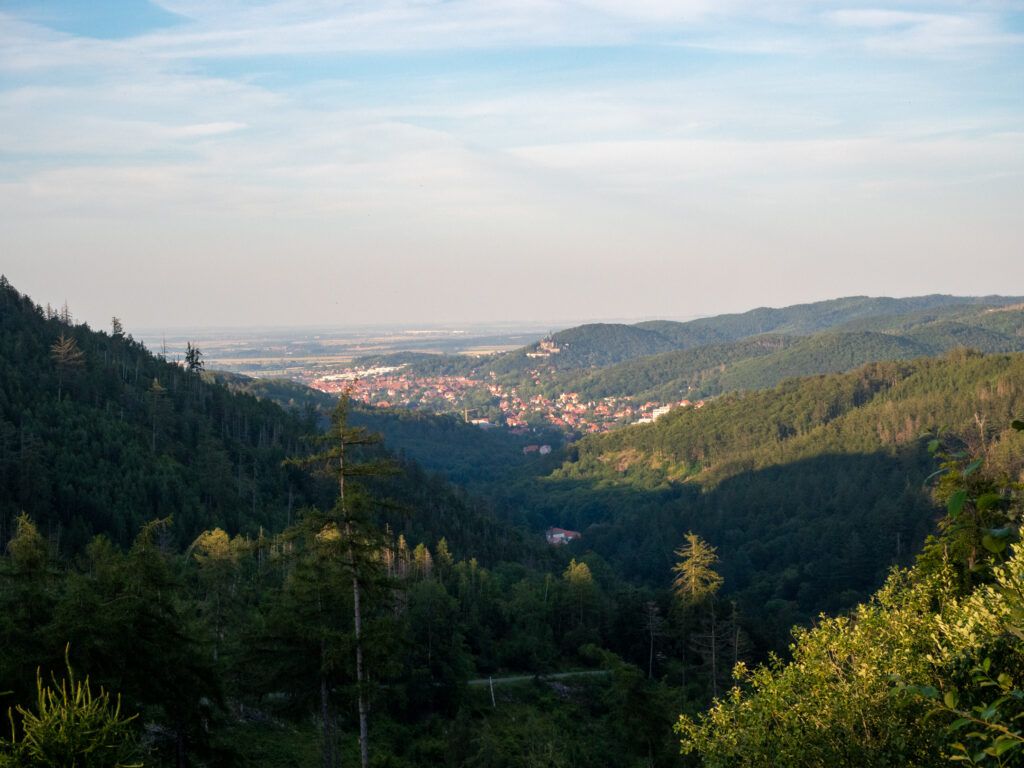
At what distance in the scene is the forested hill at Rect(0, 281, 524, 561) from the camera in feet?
199

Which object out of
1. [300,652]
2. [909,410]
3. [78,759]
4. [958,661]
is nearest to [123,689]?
→ [300,652]

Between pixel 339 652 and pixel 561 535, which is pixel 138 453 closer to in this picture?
pixel 339 652

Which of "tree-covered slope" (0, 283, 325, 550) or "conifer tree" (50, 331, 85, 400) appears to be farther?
"conifer tree" (50, 331, 85, 400)

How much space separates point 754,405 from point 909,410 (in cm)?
Answer: 3496

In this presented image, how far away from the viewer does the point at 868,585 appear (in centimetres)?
8931

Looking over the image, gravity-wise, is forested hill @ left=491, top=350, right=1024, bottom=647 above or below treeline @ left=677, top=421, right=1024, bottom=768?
below

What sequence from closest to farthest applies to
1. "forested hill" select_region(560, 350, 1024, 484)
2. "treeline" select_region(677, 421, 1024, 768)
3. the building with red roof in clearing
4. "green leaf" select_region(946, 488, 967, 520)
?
"green leaf" select_region(946, 488, 967, 520)
"treeline" select_region(677, 421, 1024, 768)
the building with red roof in clearing
"forested hill" select_region(560, 350, 1024, 484)

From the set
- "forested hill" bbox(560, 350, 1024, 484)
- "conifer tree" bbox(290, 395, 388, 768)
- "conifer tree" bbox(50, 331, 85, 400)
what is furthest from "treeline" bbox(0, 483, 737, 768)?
"forested hill" bbox(560, 350, 1024, 484)

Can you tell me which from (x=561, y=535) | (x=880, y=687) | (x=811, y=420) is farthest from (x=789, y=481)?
(x=880, y=687)

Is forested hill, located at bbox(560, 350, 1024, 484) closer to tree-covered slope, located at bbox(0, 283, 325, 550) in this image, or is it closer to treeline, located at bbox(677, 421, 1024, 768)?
tree-covered slope, located at bbox(0, 283, 325, 550)

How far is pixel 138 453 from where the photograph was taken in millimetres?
72375

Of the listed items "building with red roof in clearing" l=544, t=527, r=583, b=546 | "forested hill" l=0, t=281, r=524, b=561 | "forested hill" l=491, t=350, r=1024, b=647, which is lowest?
"building with red roof in clearing" l=544, t=527, r=583, b=546

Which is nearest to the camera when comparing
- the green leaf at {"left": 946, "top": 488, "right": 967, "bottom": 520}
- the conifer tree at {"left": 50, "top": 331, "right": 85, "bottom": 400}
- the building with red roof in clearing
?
the green leaf at {"left": 946, "top": 488, "right": 967, "bottom": 520}

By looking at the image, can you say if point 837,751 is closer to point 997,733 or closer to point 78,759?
point 997,733
